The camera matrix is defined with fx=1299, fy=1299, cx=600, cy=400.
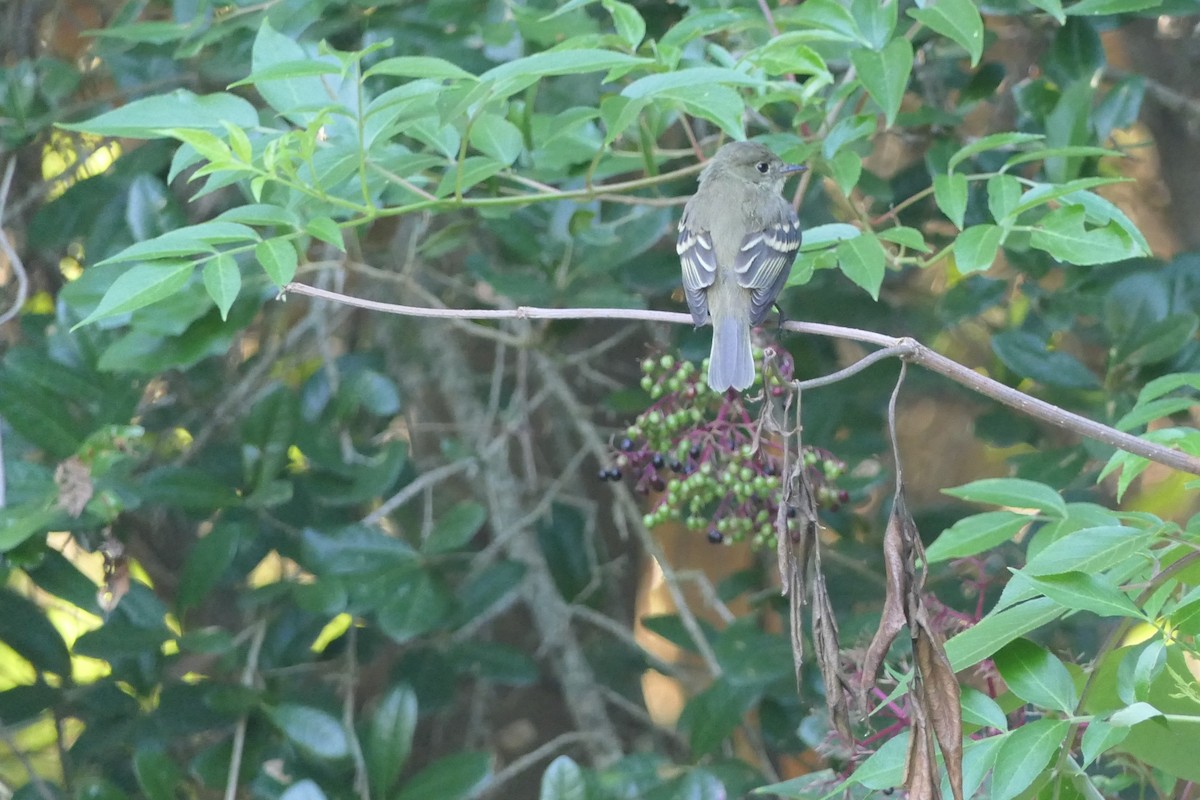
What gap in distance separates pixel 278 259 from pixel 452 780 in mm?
1555

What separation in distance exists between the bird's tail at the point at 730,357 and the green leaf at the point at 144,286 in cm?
105

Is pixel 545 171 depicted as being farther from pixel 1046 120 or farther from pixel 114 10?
pixel 114 10

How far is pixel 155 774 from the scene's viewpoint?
3090 millimetres

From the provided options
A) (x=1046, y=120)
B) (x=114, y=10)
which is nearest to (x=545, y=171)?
(x=1046, y=120)

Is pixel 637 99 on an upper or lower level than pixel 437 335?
upper

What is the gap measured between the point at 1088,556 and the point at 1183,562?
130 mm

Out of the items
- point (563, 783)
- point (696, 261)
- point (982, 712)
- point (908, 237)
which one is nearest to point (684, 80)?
point (908, 237)

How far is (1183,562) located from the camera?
1.66 metres

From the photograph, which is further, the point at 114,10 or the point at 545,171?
the point at 114,10

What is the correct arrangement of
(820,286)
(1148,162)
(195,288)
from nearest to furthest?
(195,288), (820,286), (1148,162)

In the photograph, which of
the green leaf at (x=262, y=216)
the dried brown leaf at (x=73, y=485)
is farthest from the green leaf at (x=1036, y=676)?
the dried brown leaf at (x=73, y=485)

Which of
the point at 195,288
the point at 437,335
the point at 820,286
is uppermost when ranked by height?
the point at 195,288

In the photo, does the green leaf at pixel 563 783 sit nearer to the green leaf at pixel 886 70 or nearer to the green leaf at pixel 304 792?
the green leaf at pixel 304 792

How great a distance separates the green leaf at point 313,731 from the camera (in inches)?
124
